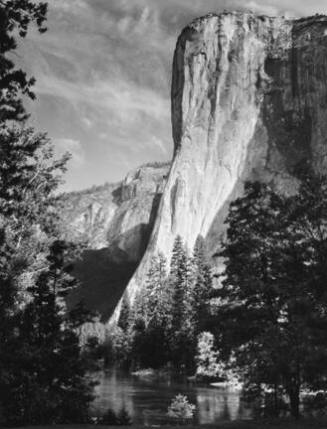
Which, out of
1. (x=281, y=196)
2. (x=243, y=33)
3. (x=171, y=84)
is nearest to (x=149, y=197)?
(x=171, y=84)

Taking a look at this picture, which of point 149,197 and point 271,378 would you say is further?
point 149,197

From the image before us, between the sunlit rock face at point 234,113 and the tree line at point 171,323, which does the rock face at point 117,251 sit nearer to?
the sunlit rock face at point 234,113

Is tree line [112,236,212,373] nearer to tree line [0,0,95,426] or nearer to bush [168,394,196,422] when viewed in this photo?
bush [168,394,196,422]

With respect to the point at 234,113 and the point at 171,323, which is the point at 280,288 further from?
the point at 234,113

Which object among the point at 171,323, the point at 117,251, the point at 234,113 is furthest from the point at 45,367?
the point at 117,251

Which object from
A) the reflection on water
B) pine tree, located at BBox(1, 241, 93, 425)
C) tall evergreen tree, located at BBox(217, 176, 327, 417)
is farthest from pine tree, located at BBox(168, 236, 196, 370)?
pine tree, located at BBox(1, 241, 93, 425)

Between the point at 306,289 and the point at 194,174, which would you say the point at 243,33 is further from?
the point at 306,289
